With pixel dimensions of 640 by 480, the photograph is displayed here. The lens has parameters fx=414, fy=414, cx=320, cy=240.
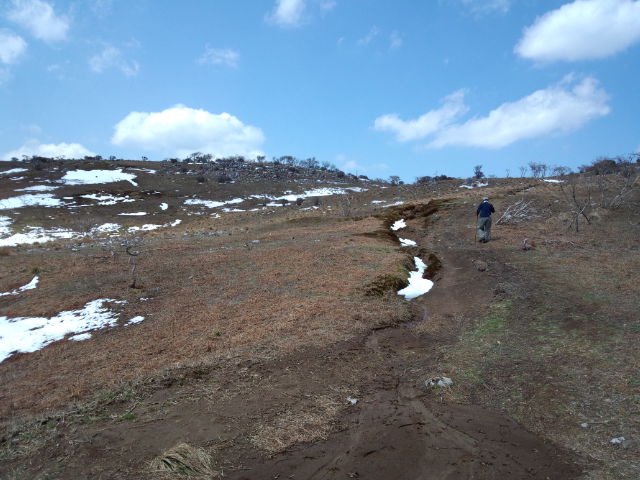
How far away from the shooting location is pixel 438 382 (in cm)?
778

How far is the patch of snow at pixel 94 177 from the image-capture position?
225ft

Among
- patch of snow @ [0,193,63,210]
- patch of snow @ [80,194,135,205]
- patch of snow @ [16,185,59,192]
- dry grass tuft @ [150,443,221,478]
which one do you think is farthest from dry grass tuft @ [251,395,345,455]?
patch of snow @ [16,185,59,192]

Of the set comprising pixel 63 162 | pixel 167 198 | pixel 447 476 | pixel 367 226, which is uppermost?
pixel 63 162

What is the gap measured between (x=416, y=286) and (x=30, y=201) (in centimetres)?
5769

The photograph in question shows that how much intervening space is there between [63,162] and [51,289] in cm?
8297

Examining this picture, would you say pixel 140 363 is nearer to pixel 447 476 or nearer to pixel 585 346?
pixel 447 476

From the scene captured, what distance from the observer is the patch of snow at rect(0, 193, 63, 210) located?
171 ft

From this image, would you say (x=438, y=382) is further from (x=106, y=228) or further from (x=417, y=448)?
Answer: (x=106, y=228)

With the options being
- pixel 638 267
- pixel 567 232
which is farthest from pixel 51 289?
pixel 567 232

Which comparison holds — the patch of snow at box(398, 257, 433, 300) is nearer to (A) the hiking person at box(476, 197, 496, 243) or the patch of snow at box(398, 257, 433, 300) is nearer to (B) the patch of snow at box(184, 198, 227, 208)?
(A) the hiking person at box(476, 197, 496, 243)

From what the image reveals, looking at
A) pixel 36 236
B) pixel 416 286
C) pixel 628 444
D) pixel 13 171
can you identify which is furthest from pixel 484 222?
pixel 13 171

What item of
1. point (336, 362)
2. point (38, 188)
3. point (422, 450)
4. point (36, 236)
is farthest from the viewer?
point (38, 188)

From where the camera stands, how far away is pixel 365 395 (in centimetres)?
748

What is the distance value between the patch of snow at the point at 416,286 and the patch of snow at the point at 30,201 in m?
53.1
